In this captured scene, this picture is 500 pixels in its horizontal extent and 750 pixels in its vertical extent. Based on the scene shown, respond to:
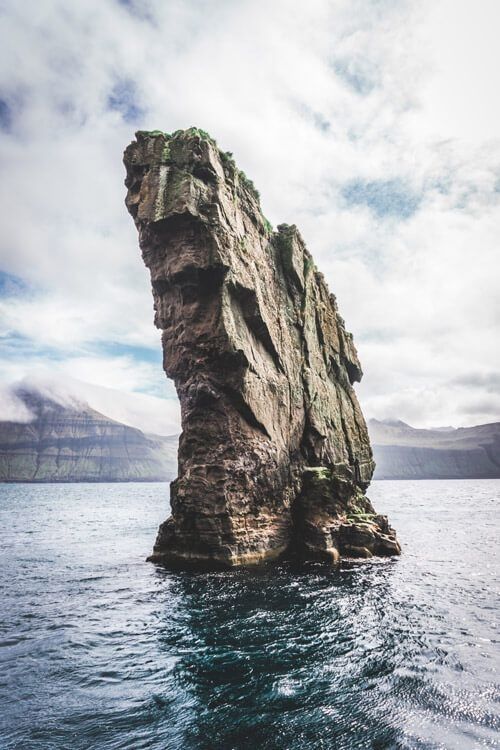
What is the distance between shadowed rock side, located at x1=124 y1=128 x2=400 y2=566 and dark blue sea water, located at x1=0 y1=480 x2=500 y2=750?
304 cm

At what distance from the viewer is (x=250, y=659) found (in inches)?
512

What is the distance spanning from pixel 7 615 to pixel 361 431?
32.3 m

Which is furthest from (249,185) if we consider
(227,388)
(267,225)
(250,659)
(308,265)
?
(250,659)

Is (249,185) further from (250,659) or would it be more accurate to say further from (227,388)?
(250,659)

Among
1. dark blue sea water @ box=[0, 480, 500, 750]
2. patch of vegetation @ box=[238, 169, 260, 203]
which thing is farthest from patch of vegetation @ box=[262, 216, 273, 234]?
dark blue sea water @ box=[0, 480, 500, 750]

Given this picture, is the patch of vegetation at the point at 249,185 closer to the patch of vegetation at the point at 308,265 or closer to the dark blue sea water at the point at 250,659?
the patch of vegetation at the point at 308,265

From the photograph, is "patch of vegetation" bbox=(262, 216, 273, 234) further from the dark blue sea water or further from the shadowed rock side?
the dark blue sea water

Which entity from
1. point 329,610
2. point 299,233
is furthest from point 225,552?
point 299,233

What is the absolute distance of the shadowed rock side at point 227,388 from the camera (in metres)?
25.8

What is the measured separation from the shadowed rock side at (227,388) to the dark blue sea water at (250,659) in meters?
3.04

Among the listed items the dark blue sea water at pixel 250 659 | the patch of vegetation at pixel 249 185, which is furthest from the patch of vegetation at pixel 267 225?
the dark blue sea water at pixel 250 659

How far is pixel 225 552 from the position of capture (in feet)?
78.5

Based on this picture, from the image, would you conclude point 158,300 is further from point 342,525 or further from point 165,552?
point 342,525

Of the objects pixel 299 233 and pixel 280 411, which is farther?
pixel 299 233
